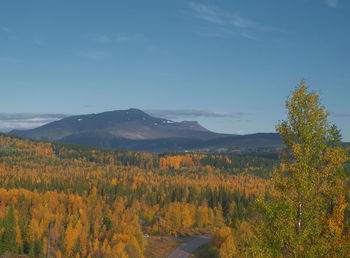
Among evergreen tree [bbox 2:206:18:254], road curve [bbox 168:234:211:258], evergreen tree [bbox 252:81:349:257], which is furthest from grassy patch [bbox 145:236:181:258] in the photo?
evergreen tree [bbox 252:81:349:257]

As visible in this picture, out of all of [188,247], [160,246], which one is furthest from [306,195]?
[160,246]

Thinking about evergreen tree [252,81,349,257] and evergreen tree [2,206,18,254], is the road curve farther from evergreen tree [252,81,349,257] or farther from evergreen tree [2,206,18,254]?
evergreen tree [252,81,349,257]

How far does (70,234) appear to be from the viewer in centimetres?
16675

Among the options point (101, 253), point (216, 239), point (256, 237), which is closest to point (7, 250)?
point (101, 253)

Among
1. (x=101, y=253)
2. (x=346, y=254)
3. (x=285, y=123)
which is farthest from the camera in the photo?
(x=101, y=253)

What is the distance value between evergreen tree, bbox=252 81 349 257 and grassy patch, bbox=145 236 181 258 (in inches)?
5708

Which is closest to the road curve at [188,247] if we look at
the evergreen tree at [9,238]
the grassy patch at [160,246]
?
the grassy patch at [160,246]

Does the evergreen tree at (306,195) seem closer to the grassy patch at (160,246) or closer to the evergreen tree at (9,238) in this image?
→ the grassy patch at (160,246)

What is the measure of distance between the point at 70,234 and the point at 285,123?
15957cm

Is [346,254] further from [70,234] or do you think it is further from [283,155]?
[70,234]

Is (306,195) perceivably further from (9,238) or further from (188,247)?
(188,247)

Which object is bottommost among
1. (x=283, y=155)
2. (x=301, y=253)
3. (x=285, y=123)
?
(x=301, y=253)

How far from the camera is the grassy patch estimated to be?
548 feet

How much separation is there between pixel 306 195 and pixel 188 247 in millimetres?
159213
